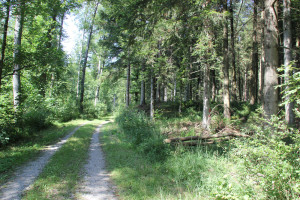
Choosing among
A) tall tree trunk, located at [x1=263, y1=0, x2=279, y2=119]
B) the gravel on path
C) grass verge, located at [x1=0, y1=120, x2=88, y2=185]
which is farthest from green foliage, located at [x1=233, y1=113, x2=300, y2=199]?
grass verge, located at [x1=0, y1=120, x2=88, y2=185]

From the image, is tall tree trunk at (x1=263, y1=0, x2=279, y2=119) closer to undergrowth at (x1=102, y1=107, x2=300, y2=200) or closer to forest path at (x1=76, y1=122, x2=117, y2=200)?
undergrowth at (x1=102, y1=107, x2=300, y2=200)

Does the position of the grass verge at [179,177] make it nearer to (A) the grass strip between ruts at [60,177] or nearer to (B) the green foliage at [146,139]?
(B) the green foliage at [146,139]

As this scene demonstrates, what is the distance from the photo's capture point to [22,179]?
492cm

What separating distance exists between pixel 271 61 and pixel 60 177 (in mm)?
6852

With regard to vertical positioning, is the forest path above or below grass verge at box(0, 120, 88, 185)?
below

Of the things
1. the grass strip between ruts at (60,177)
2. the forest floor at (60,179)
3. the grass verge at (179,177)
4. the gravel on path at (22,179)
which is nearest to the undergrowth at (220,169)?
the grass verge at (179,177)

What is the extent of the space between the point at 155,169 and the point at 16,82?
9.59 metres

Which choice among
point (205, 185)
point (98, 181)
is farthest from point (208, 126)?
point (98, 181)

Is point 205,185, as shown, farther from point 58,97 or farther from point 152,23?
point 58,97

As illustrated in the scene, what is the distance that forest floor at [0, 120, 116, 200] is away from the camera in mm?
4172

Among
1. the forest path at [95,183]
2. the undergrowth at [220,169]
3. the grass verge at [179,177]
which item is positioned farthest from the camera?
the forest path at [95,183]

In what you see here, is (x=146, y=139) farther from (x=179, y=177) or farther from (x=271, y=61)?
(x=271, y=61)

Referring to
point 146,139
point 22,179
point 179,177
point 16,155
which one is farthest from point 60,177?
point 146,139

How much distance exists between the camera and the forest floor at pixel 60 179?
4172mm
